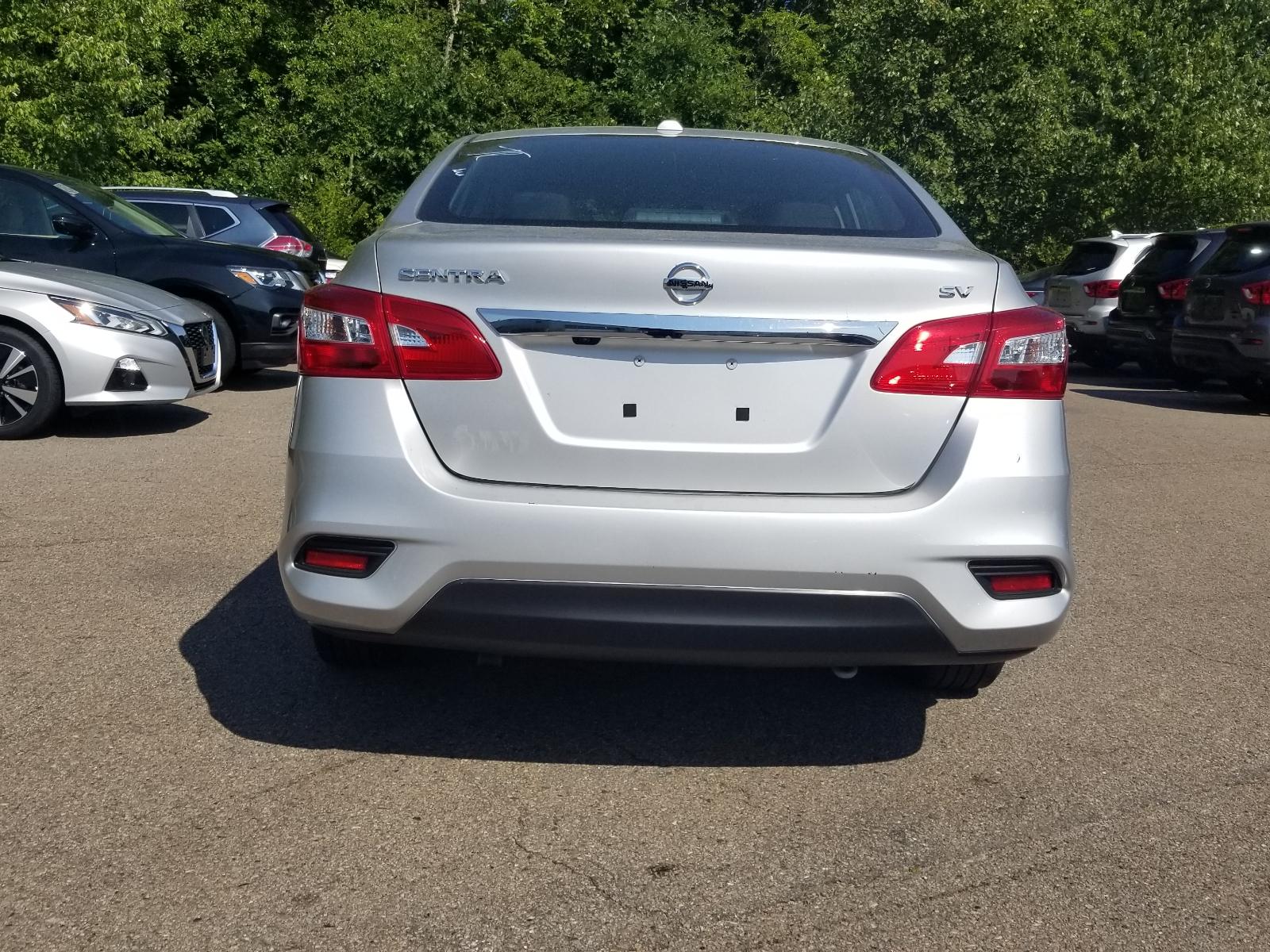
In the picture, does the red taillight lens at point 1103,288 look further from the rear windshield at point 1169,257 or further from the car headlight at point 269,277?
the car headlight at point 269,277

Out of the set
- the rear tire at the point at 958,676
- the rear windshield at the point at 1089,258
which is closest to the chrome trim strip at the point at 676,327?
the rear tire at the point at 958,676

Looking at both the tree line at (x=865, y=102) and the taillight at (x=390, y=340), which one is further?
the tree line at (x=865, y=102)

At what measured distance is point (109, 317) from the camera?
356 inches

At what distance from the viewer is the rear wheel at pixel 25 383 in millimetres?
8828

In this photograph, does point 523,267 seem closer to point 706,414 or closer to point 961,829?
point 706,414

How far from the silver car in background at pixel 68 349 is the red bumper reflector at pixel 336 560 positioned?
5993 mm

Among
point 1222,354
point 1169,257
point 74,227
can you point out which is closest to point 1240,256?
point 1222,354

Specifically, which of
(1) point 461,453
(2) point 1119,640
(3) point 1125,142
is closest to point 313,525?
(1) point 461,453

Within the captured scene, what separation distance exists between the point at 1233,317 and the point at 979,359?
416 inches

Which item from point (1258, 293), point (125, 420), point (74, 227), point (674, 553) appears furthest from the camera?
point (1258, 293)

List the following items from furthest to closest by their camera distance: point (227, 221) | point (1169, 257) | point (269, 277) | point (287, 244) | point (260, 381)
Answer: point (1169, 257)
point (227, 221)
point (287, 244)
point (260, 381)
point (269, 277)

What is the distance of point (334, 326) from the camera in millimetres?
3439

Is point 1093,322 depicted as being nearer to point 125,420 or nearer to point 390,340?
point 125,420

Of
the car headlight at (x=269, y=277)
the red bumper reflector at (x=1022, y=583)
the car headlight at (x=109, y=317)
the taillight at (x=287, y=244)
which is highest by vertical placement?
the red bumper reflector at (x=1022, y=583)
